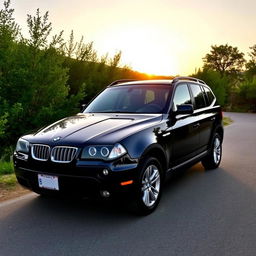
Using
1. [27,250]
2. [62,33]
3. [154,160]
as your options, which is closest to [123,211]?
[154,160]

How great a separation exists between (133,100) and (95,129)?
1.43 m

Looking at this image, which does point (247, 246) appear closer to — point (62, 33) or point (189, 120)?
point (189, 120)

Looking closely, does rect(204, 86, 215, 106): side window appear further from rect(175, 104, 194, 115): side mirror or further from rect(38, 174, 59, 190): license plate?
rect(38, 174, 59, 190): license plate

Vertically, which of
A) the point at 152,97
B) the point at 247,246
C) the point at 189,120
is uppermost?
the point at 152,97

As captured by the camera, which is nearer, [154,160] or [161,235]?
[161,235]

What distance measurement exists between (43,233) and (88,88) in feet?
32.8

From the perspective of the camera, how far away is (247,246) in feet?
11.4

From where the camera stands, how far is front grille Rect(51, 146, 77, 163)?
395 cm

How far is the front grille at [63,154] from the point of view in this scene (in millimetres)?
3949

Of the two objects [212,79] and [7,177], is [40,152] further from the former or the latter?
[212,79]

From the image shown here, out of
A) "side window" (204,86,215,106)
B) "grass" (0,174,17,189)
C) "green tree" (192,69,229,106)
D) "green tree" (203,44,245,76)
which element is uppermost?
"green tree" (203,44,245,76)

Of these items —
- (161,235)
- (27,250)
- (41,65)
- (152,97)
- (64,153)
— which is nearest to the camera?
(27,250)

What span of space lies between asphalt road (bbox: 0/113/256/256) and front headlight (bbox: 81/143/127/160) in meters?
0.83

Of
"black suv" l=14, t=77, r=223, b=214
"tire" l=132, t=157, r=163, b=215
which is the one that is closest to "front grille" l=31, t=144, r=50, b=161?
"black suv" l=14, t=77, r=223, b=214
